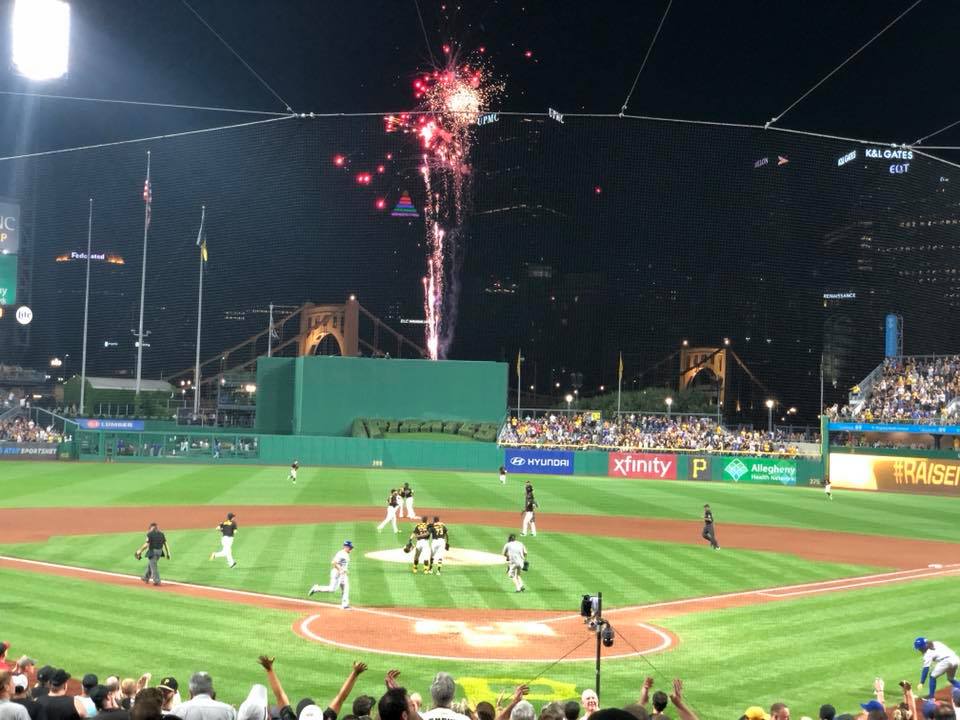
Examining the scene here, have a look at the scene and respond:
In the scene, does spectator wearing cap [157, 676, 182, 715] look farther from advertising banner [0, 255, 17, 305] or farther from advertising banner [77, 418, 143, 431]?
advertising banner [77, 418, 143, 431]

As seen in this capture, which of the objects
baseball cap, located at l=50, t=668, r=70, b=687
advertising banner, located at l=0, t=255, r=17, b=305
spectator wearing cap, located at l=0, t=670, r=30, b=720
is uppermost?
advertising banner, located at l=0, t=255, r=17, b=305

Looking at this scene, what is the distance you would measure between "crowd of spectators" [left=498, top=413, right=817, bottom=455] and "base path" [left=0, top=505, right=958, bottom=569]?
24.0 meters

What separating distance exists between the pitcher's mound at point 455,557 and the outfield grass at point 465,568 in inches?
22.3

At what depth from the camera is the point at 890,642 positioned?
16.4 metres

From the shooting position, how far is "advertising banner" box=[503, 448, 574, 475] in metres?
58.3

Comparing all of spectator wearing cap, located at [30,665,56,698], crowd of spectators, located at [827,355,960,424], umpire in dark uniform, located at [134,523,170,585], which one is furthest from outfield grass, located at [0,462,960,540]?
spectator wearing cap, located at [30,665,56,698]

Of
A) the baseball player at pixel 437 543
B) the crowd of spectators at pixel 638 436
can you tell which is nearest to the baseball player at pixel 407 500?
the baseball player at pixel 437 543

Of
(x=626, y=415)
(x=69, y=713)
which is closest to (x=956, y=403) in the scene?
(x=626, y=415)

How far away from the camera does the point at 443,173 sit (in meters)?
84.1

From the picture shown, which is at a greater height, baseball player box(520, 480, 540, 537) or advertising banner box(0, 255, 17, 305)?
advertising banner box(0, 255, 17, 305)

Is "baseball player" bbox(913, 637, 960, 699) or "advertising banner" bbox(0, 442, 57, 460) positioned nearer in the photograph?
"baseball player" bbox(913, 637, 960, 699)

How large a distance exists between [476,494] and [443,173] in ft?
152

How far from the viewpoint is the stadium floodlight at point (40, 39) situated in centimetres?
2173

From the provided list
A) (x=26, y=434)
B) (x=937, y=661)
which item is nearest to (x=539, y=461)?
A: (x=26, y=434)
